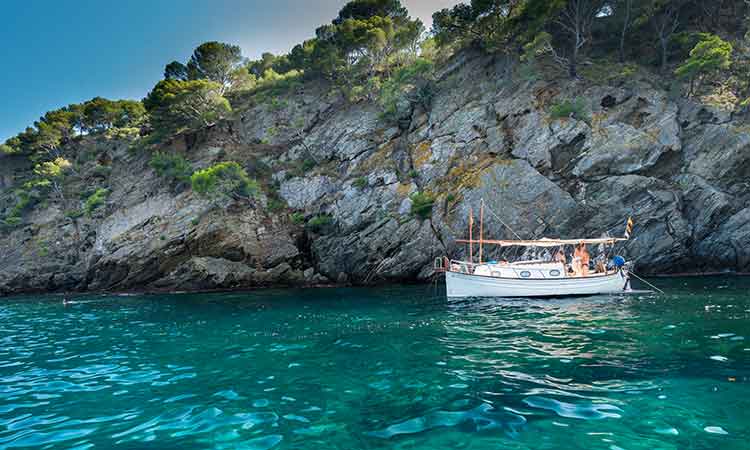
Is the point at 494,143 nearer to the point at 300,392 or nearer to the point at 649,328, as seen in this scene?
the point at 649,328

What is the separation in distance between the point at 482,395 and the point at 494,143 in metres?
32.4

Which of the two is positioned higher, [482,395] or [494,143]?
[494,143]

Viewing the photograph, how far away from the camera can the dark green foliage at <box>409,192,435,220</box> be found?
34.1 meters

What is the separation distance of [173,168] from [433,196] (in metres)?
31.2

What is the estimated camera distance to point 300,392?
28.1ft

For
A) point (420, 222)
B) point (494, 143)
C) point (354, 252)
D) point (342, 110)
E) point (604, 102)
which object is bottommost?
point (354, 252)

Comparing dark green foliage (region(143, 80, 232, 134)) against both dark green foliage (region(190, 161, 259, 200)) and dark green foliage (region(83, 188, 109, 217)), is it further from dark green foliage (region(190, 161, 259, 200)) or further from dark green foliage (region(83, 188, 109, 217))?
dark green foliage (region(190, 161, 259, 200))

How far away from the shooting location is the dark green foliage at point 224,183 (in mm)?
38156

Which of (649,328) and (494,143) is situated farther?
(494,143)

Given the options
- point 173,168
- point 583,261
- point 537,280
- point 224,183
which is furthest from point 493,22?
point 173,168

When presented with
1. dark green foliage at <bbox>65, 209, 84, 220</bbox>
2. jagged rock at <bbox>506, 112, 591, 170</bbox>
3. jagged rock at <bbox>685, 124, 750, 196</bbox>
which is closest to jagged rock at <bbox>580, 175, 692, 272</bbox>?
jagged rock at <bbox>685, 124, 750, 196</bbox>

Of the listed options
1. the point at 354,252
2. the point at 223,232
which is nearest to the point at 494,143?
the point at 354,252

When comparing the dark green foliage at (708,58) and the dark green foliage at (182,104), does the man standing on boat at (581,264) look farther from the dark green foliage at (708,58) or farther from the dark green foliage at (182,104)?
the dark green foliage at (182,104)

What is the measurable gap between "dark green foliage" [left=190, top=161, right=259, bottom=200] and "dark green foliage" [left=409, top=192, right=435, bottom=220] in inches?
694
